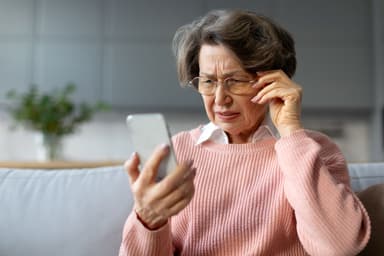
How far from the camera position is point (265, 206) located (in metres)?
1.14

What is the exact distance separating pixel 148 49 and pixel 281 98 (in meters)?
2.55

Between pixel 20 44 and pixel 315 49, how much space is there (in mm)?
2089

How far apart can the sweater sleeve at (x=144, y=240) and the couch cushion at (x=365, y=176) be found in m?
0.62

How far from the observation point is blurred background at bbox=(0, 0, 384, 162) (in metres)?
3.60

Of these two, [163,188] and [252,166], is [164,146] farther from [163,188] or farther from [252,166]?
[252,166]

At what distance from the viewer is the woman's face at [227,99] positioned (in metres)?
1.17

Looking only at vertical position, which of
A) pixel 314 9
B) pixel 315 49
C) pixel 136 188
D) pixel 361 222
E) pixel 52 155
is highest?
pixel 314 9

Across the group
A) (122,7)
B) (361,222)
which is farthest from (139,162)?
(122,7)

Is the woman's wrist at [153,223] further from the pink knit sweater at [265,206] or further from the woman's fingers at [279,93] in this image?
the woman's fingers at [279,93]

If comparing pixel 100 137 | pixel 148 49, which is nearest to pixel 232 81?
pixel 148 49

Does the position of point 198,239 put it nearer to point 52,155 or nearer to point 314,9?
point 52,155

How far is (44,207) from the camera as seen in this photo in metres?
1.39

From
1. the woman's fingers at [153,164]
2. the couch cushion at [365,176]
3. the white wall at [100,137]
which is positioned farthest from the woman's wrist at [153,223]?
the white wall at [100,137]

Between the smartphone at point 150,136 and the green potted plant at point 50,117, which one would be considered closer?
the smartphone at point 150,136
